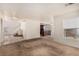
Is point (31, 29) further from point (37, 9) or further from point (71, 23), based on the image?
point (71, 23)

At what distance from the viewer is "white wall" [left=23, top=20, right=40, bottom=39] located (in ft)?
5.83

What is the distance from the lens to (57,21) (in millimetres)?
1792

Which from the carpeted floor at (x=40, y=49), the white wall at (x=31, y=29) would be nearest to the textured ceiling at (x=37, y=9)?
the white wall at (x=31, y=29)

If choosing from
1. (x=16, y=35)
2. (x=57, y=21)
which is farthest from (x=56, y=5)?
(x=16, y=35)

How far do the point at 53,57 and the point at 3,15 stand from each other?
2.89 feet

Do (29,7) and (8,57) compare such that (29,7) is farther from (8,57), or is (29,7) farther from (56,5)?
(8,57)

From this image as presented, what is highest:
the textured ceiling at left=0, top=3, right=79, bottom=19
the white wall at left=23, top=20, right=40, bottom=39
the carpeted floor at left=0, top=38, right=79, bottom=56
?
the textured ceiling at left=0, top=3, right=79, bottom=19

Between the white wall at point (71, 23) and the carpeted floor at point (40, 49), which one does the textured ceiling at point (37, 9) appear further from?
the carpeted floor at point (40, 49)

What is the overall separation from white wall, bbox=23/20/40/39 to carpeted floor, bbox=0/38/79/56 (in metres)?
0.07

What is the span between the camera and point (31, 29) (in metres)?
1.79

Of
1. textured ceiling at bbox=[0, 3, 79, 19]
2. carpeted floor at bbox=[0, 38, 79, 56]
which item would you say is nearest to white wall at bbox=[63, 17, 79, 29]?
textured ceiling at bbox=[0, 3, 79, 19]

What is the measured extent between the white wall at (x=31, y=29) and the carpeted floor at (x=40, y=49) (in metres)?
0.07

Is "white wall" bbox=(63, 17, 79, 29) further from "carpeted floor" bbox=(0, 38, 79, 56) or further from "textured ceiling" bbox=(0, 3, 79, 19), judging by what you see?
"carpeted floor" bbox=(0, 38, 79, 56)

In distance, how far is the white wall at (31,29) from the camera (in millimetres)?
1777
